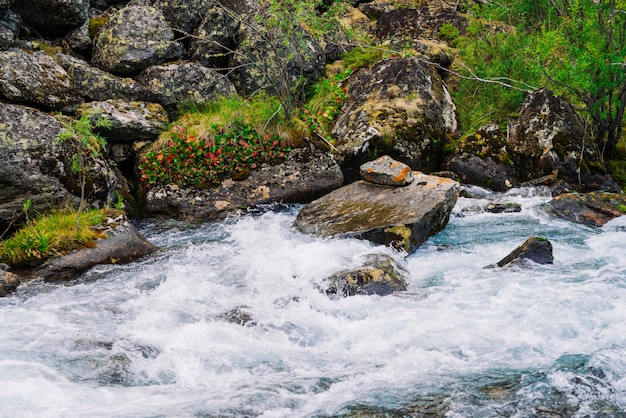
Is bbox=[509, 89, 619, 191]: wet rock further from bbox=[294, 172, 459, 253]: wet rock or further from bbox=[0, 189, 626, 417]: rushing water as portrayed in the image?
bbox=[294, 172, 459, 253]: wet rock

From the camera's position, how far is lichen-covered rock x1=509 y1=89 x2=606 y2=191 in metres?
12.3

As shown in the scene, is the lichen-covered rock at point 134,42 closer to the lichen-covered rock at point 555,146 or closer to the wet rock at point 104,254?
the wet rock at point 104,254

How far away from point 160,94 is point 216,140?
203 cm

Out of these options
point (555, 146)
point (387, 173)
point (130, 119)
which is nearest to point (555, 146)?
point (555, 146)

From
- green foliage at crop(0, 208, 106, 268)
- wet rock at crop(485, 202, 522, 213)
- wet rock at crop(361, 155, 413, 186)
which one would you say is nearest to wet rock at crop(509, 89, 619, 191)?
wet rock at crop(485, 202, 522, 213)

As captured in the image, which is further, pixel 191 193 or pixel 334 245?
pixel 191 193

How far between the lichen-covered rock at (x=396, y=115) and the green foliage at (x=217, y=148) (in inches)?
59.7

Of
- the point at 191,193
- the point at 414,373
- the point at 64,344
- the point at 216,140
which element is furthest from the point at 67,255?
the point at 414,373

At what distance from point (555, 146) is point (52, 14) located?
39.0ft

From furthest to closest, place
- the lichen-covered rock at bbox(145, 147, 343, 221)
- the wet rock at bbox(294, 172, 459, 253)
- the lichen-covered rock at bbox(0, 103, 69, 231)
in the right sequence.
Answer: the lichen-covered rock at bbox(145, 147, 343, 221) → the lichen-covered rock at bbox(0, 103, 69, 231) → the wet rock at bbox(294, 172, 459, 253)

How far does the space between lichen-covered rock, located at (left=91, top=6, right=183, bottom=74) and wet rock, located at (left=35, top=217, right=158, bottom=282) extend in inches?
196

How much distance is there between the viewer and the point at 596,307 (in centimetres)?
630

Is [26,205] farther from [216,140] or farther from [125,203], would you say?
[216,140]

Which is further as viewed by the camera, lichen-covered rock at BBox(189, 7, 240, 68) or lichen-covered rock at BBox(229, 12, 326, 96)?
lichen-covered rock at BBox(189, 7, 240, 68)
